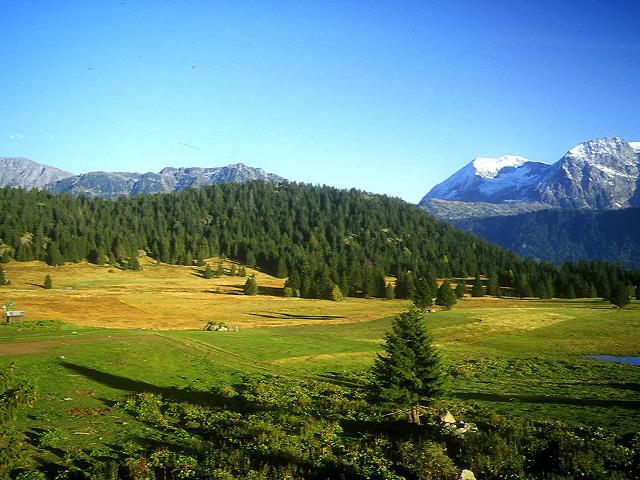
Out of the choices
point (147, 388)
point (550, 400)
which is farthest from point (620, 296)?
point (147, 388)

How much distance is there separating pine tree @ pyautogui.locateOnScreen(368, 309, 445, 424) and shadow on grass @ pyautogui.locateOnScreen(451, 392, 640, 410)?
16.8ft

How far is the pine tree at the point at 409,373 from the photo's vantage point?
87.9 feet

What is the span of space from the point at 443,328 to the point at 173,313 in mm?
50673

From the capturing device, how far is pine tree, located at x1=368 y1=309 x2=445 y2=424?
26781 mm

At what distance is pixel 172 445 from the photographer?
21.7 meters

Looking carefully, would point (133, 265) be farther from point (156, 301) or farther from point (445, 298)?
point (445, 298)

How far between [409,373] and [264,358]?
21.7 metres

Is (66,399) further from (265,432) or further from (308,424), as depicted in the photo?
(308,424)

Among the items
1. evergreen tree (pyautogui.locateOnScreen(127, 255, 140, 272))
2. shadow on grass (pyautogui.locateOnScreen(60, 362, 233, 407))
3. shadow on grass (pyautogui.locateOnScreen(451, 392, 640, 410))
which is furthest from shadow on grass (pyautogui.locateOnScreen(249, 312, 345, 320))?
A: evergreen tree (pyautogui.locateOnScreen(127, 255, 140, 272))

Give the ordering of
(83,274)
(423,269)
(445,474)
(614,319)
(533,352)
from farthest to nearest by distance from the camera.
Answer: (423,269) → (83,274) → (614,319) → (533,352) → (445,474)

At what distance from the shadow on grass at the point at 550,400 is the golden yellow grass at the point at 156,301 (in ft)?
155

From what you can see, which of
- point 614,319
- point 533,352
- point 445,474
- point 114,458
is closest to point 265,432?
point 114,458

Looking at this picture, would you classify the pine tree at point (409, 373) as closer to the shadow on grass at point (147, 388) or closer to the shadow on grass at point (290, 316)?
the shadow on grass at point (147, 388)

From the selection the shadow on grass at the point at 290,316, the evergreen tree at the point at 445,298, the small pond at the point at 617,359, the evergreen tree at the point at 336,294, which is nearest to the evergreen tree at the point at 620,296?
the evergreen tree at the point at 445,298
